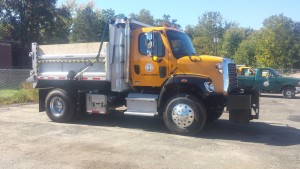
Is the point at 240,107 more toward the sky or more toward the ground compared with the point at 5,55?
more toward the ground

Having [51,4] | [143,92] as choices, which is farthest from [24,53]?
[143,92]

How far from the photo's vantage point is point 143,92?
402 inches

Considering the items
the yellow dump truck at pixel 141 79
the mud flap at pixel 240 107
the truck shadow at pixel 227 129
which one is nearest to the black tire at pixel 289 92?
the truck shadow at pixel 227 129

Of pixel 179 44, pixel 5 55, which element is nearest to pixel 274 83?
pixel 179 44

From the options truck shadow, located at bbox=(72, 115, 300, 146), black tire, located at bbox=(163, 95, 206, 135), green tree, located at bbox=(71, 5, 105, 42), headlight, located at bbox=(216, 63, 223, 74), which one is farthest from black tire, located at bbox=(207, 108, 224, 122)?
green tree, located at bbox=(71, 5, 105, 42)

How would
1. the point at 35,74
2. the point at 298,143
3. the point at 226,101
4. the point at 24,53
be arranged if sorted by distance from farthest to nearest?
the point at 24,53, the point at 35,74, the point at 226,101, the point at 298,143

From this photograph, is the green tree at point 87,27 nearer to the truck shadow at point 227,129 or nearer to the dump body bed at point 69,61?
the dump body bed at point 69,61

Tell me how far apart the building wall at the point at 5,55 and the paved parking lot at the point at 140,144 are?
24581mm

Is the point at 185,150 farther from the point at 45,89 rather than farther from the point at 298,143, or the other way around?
the point at 45,89

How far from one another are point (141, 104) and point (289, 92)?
43.9 ft

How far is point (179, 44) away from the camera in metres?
9.91

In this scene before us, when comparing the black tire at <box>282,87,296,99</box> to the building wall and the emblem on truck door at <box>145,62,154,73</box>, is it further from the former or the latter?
the building wall

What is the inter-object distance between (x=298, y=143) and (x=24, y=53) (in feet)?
119

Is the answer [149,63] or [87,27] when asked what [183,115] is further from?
[87,27]
